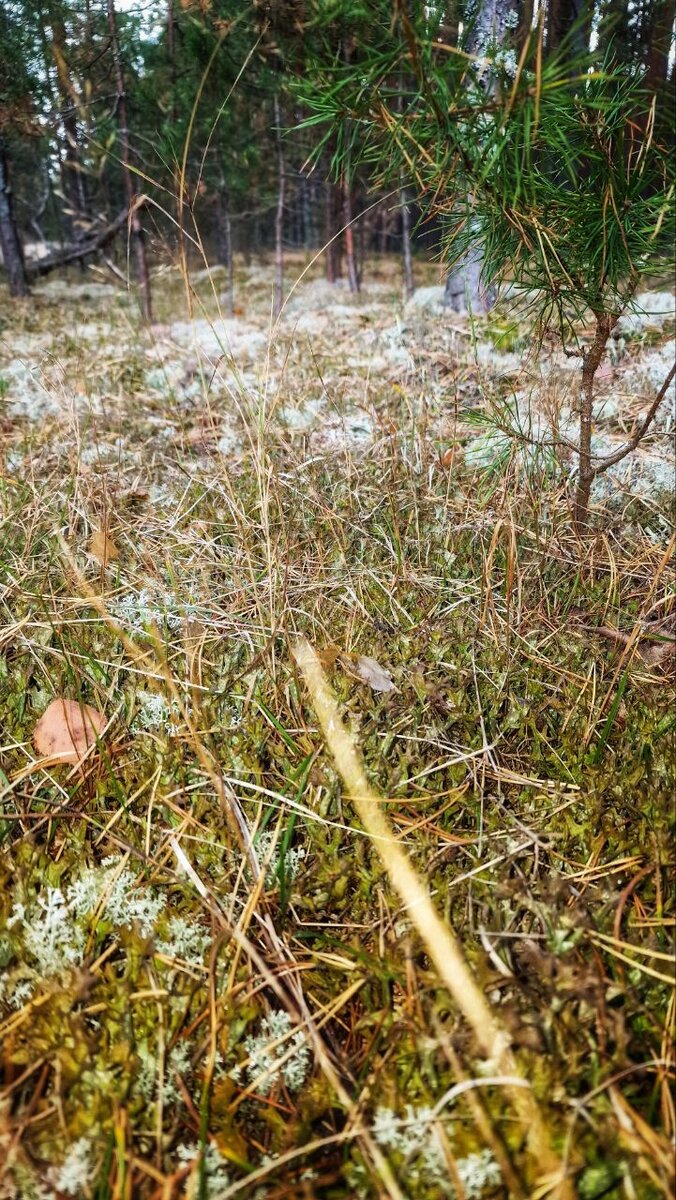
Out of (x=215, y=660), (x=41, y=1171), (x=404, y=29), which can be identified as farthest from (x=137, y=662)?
(x=404, y=29)

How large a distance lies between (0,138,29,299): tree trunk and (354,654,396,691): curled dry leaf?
1179 centimetres

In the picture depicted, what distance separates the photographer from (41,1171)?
38.2 inches

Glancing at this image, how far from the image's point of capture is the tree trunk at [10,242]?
10.8 meters

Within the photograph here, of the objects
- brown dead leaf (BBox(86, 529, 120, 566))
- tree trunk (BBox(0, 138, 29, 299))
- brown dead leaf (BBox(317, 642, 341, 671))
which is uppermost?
tree trunk (BBox(0, 138, 29, 299))

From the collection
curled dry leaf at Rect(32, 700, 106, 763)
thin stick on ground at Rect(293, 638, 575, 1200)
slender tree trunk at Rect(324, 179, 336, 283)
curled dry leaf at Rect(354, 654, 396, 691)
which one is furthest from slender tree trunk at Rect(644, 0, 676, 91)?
slender tree trunk at Rect(324, 179, 336, 283)

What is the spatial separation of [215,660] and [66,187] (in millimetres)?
27851

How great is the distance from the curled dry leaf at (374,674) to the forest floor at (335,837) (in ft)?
0.04

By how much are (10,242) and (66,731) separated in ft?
39.4

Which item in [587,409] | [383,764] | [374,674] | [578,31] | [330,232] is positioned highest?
[330,232]

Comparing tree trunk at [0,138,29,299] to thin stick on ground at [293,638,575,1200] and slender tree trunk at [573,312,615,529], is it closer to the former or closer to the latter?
slender tree trunk at [573,312,615,529]

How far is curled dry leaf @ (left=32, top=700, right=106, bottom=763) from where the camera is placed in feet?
5.44

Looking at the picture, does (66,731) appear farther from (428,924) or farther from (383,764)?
(428,924)

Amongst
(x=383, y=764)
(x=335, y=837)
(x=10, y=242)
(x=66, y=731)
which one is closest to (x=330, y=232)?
(x=10, y=242)

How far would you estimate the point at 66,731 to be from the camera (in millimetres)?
1681
